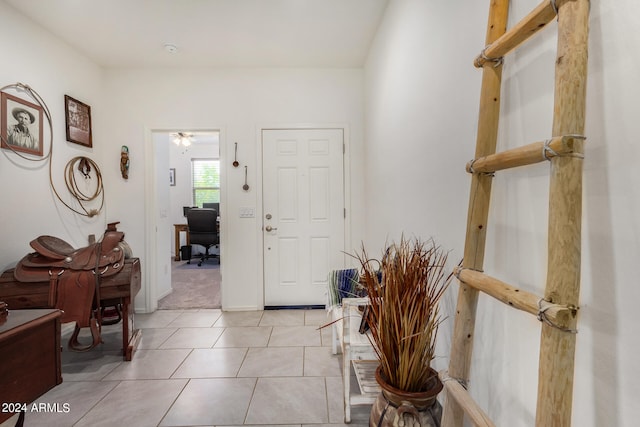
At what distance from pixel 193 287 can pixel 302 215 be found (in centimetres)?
214

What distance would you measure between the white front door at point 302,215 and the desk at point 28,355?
200 centimetres

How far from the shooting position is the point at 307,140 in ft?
11.1

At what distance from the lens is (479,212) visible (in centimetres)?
98

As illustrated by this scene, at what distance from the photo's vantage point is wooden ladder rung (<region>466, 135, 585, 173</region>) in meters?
0.64

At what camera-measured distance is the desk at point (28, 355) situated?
1.30m

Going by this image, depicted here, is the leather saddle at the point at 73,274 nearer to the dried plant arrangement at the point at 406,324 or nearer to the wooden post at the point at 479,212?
the dried plant arrangement at the point at 406,324

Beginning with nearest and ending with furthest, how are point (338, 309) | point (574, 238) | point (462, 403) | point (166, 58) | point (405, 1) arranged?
point (574, 238)
point (462, 403)
point (405, 1)
point (338, 309)
point (166, 58)

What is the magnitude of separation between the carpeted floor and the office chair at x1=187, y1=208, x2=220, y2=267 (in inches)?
14.0

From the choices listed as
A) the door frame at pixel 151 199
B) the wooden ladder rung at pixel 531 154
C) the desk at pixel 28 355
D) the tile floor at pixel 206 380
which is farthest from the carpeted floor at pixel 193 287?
the wooden ladder rung at pixel 531 154

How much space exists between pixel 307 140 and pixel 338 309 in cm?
199

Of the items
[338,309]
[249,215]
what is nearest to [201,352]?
[338,309]

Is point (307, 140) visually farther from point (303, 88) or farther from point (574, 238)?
point (574, 238)

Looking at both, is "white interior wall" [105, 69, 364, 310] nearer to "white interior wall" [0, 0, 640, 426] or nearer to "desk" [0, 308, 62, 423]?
"white interior wall" [0, 0, 640, 426]

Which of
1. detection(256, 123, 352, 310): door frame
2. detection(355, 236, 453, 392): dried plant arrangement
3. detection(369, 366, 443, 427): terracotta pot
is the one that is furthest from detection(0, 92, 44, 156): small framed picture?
detection(369, 366, 443, 427): terracotta pot
